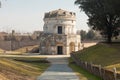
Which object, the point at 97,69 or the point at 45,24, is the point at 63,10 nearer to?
the point at 45,24

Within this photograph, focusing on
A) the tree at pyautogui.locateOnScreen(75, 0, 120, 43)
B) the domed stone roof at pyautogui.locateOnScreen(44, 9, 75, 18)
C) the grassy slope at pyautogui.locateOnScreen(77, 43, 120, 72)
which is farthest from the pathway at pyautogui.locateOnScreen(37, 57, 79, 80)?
the domed stone roof at pyautogui.locateOnScreen(44, 9, 75, 18)

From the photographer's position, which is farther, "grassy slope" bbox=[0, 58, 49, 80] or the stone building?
the stone building

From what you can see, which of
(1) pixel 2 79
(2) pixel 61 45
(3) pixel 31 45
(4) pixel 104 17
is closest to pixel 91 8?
(4) pixel 104 17

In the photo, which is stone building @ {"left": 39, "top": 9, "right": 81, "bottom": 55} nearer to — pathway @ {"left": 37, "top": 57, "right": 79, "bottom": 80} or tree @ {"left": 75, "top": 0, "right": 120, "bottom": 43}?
tree @ {"left": 75, "top": 0, "right": 120, "bottom": 43}

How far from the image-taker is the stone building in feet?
269

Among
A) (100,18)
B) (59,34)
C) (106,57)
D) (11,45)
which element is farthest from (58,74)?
(11,45)

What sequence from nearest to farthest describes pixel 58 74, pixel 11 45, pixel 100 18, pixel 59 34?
pixel 58 74, pixel 100 18, pixel 59 34, pixel 11 45

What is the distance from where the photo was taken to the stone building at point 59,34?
82.1m

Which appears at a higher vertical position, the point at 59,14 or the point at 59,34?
the point at 59,14

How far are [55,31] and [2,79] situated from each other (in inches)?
2568

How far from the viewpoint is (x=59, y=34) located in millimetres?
83562

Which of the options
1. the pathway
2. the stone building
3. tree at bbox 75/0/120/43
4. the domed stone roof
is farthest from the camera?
the domed stone roof

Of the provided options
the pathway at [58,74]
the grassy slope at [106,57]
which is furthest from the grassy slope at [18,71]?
the grassy slope at [106,57]

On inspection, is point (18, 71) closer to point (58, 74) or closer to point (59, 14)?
point (58, 74)
